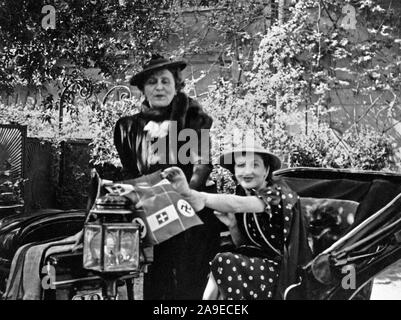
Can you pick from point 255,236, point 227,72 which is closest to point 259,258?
point 255,236

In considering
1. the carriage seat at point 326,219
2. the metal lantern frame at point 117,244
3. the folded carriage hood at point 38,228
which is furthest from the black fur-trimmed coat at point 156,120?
the carriage seat at point 326,219

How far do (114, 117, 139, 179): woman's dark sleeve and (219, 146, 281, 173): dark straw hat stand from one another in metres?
0.48

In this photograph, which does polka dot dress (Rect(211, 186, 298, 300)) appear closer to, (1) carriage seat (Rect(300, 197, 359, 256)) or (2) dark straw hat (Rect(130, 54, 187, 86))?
(1) carriage seat (Rect(300, 197, 359, 256))

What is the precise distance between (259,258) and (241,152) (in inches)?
22.8

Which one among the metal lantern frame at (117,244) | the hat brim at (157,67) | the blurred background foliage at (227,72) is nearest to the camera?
the metal lantern frame at (117,244)

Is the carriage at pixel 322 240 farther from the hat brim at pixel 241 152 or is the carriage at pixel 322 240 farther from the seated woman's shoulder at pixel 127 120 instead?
the seated woman's shoulder at pixel 127 120

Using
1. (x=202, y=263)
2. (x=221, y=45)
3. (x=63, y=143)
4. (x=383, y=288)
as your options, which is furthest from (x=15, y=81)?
(x=383, y=288)

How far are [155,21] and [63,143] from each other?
3.05 ft

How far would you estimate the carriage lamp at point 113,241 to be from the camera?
2.65 metres

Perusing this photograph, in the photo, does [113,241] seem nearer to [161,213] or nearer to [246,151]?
[161,213]

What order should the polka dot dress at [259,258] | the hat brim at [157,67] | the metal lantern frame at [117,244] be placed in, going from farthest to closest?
the hat brim at [157,67]
the polka dot dress at [259,258]
the metal lantern frame at [117,244]

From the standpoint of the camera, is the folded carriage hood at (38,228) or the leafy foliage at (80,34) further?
the leafy foliage at (80,34)

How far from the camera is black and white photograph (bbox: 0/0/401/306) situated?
2.74 metres

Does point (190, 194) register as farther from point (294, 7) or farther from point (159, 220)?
point (294, 7)
